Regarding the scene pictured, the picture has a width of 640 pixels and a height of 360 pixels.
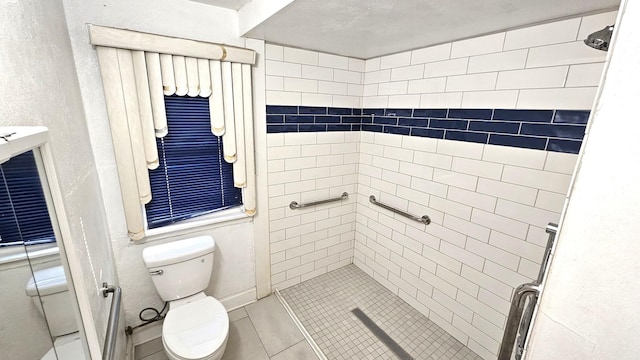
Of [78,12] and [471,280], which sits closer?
[78,12]

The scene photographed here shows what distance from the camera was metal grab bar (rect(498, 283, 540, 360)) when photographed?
2.21 feet

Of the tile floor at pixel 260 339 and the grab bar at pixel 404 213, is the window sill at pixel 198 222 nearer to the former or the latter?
the tile floor at pixel 260 339

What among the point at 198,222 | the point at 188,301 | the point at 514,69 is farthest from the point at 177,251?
the point at 514,69

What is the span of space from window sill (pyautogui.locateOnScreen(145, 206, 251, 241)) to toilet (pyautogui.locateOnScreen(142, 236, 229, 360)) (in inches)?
3.1

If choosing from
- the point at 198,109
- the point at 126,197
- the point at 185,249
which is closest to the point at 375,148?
the point at 198,109

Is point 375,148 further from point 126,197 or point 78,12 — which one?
point 78,12

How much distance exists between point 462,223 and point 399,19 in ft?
4.44

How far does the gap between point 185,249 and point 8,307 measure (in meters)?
1.19

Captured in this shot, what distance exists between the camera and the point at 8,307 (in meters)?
0.52

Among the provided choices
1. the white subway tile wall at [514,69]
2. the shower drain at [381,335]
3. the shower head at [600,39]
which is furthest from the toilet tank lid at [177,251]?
the shower head at [600,39]

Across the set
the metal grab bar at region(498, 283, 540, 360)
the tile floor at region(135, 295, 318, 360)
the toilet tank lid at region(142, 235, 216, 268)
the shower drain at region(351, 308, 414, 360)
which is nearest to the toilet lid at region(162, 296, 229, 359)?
the toilet tank lid at region(142, 235, 216, 268)

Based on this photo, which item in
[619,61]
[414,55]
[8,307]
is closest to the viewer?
[619,61]

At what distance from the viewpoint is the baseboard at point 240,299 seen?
2.10m

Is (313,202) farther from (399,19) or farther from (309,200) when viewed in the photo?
(399,19)
